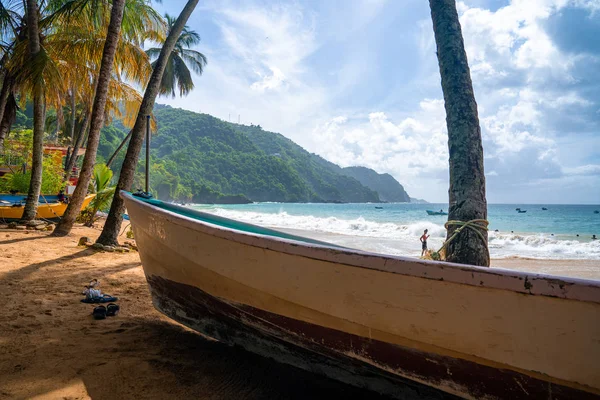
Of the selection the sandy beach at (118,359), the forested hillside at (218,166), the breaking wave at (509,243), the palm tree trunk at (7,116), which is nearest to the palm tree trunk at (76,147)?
the palm tree trunk at (7,116)

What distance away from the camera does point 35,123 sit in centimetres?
806

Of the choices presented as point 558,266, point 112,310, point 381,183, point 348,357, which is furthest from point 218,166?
point 348,357

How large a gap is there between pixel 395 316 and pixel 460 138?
7.00 feet

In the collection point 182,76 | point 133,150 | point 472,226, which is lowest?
point 472,226

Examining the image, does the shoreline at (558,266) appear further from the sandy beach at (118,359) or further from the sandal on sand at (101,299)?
the sandy beach at (118,359)

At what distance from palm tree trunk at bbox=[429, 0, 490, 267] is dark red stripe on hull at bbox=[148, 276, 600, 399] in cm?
147

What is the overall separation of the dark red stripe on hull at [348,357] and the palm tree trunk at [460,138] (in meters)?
1.47

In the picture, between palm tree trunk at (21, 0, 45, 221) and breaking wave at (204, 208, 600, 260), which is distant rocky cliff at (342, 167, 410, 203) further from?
palm tree trunk at (21, 0, 45, 221)

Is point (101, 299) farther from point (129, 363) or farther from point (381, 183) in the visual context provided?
point (381, 183)

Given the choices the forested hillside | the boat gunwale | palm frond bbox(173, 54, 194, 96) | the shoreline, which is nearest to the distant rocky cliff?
the forested hillside

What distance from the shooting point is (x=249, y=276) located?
6.75 feet

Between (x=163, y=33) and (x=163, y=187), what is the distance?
153 ft

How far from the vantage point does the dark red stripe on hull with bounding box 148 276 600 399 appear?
56.9 inches

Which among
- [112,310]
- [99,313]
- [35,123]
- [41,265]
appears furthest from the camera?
[35,123]
